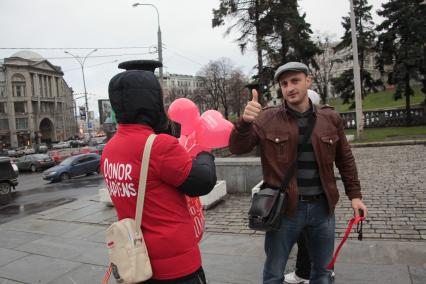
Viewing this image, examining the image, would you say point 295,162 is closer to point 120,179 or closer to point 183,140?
point 183,140

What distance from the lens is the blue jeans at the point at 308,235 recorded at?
2822mm

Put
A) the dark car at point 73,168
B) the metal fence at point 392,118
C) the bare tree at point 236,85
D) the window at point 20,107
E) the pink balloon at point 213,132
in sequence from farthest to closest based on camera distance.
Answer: the window at point 20,107, the bare tree at point 236,85, the metal fence at point 392,118, the dark car at point 73,168, the pink balloon at point 213,132

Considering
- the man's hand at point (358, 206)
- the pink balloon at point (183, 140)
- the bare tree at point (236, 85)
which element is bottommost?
the man's hand at point (358, 206)

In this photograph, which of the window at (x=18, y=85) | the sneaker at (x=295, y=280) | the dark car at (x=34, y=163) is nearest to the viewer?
the sneaker at (x=295, y=280)

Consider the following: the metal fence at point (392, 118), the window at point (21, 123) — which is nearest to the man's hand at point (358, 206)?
the metal fence at point (392, 118)

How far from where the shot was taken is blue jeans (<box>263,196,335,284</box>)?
2.82m

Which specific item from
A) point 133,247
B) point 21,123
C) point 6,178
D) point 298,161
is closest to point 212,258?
point 298,161

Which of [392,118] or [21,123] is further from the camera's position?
[21,123]

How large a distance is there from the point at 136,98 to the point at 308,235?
1713 mm

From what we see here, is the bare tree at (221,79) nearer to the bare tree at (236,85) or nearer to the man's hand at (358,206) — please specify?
the bare tree at (236,85)

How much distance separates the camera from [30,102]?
92562 mm

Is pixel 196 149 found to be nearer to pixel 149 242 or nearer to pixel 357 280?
pixel 149 242

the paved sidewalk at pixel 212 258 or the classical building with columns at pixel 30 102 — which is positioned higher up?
the classical building with columns at pixel 30 102

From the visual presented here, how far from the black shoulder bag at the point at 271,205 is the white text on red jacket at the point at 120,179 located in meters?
0.99
